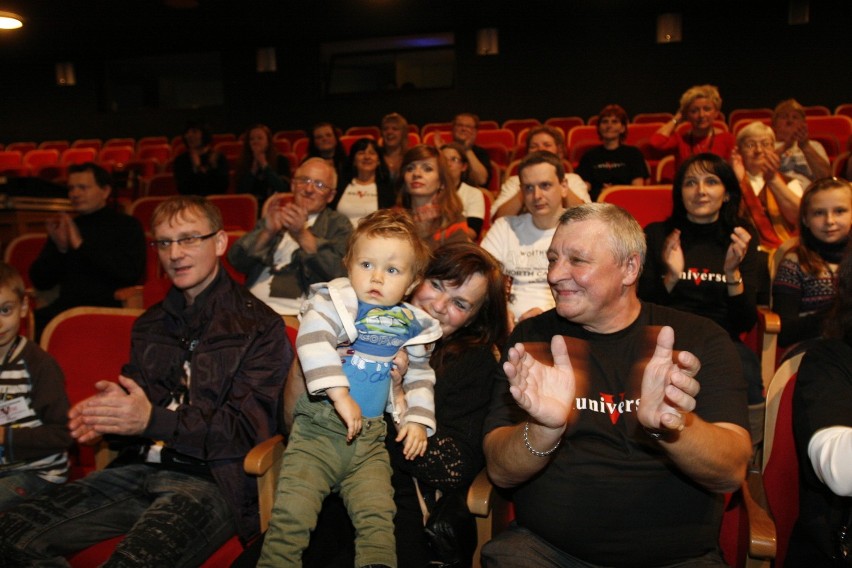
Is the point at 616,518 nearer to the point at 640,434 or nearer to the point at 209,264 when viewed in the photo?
→ the point at 640,434

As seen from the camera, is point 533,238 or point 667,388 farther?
point 533,238

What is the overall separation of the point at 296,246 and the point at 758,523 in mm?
1995

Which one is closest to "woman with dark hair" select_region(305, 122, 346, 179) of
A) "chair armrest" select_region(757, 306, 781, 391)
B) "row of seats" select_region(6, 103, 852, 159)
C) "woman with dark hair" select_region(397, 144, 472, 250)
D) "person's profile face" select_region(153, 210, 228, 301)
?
"woman with dark hair" select_region(397, 144, 472, 250)

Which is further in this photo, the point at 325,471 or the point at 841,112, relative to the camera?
the point at 841,112

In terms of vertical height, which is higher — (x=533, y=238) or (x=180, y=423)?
(x=533, y=238)

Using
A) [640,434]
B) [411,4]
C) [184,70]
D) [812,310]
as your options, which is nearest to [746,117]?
[411,4]

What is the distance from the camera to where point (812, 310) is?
2523mm

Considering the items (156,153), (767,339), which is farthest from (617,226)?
(156,153)

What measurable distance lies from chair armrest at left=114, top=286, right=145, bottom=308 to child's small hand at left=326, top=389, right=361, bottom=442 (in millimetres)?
1941

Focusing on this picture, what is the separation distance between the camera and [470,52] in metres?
10.3

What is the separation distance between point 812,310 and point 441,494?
1823 mm

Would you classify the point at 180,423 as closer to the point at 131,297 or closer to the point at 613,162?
the point at 131,297

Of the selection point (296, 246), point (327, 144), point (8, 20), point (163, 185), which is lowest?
point (296, 246)

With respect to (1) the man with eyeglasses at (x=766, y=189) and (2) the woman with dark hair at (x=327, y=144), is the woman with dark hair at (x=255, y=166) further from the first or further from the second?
(1) the man with eyeglasses at (x=766, y=189)
